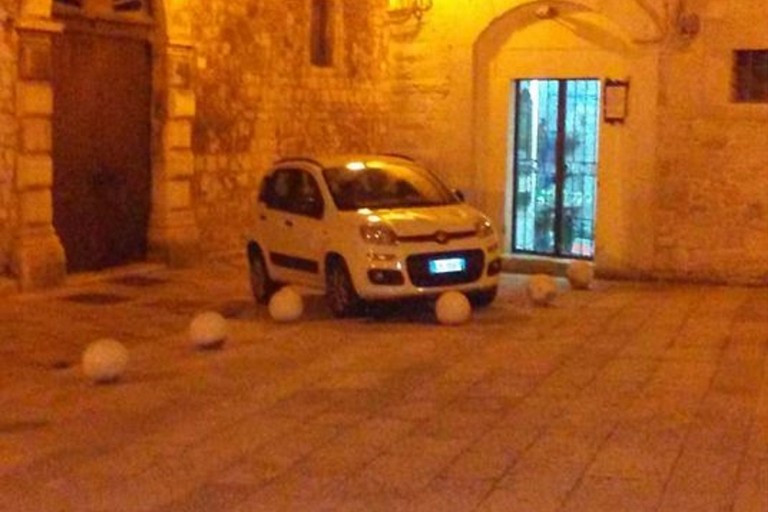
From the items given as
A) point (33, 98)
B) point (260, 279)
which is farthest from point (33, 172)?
point (260, 279)

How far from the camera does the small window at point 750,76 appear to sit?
1634 centimetres

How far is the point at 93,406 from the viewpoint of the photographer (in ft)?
31.6

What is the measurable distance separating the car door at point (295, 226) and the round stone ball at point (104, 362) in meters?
3.61

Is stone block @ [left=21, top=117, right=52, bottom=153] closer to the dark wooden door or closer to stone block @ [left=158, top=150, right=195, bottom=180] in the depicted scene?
the dark wooden door

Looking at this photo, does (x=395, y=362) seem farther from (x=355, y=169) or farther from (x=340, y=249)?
(x=355, y=169)

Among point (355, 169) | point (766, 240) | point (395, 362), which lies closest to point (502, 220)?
point (766, 240)

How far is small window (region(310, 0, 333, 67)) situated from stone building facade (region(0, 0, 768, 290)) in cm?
63

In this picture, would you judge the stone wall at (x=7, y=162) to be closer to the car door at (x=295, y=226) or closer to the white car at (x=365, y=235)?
the white car at (x=365, y=235)

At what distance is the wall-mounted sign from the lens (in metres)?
16.9

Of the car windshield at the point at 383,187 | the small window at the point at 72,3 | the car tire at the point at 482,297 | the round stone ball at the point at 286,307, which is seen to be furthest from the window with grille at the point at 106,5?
the car tire at the point at 482,297

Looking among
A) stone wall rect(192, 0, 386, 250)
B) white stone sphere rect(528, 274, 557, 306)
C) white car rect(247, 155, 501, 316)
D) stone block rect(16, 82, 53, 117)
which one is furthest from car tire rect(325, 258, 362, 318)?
stone wall rect(192, 0, 386, 250)

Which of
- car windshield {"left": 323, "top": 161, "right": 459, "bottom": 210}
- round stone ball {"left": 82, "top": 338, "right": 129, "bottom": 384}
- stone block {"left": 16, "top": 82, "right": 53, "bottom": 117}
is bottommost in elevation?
round stone ball {"left": 82, "top": 338, "right": 129, "bottom": 384}

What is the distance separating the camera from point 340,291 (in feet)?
44.1

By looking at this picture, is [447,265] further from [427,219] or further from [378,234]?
[378,234]
